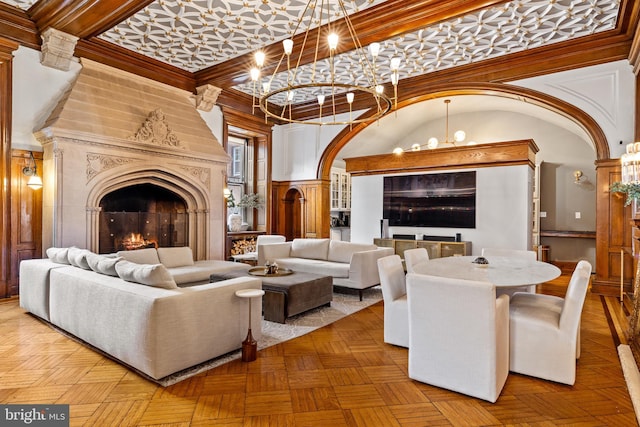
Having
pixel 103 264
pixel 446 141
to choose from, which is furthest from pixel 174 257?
pixel 446 141

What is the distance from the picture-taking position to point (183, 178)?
6.18 m

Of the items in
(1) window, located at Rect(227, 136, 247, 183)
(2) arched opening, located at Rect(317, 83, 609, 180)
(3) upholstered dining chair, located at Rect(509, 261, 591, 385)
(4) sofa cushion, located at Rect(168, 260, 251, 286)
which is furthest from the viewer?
(1) window, located at Rect(227, 136, 247, 183)

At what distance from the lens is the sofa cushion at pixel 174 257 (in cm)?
506

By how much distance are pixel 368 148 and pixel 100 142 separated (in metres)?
6.50

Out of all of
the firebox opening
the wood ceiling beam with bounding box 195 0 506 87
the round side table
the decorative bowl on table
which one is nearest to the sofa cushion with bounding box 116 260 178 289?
the round side table

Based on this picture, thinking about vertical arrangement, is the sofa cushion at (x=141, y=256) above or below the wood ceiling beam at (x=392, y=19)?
below

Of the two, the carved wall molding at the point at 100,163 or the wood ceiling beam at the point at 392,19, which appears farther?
the carved wall molding at the point at 100,163

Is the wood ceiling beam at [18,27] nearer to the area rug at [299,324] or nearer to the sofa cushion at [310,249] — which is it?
the sofa cushion at [310,249]

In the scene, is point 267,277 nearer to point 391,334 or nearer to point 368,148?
point 391,334

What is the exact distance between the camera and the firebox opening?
5.75m

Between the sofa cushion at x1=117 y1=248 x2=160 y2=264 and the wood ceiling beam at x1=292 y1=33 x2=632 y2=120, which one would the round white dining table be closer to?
the sofa cushion at x1=117 y1=248 x2=160 y2=264

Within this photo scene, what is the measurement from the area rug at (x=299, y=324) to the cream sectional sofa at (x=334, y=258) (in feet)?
0.68

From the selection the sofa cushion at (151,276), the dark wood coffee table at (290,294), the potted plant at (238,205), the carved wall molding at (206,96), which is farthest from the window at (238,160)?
the sofa cushion at (151,276)

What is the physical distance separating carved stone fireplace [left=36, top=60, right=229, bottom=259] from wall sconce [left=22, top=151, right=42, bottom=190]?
0.30 feet
